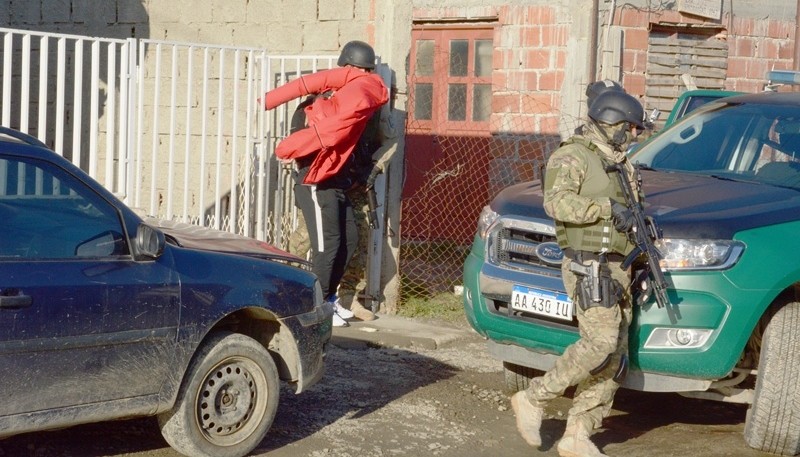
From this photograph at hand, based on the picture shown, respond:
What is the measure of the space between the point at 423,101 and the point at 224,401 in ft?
26.5

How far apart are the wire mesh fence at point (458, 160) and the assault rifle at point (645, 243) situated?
501cm

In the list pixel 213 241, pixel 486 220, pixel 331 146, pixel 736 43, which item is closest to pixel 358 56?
pixel 331 146

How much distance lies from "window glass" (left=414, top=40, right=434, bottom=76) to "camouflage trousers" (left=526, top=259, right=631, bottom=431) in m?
7.57

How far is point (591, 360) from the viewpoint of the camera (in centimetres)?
549

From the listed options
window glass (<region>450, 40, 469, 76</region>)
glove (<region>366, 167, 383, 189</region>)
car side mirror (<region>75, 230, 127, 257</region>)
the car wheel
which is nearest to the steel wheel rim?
the car wheel

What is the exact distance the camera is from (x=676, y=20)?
11.8 m

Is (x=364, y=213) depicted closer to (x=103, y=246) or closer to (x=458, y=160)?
(x=103, y=246)

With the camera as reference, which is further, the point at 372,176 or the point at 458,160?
the point at 458,160

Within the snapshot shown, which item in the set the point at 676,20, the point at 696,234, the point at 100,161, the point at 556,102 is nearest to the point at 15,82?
the point at 100,161

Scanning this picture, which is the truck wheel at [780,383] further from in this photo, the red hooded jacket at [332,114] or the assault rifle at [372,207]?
the assault rifle at [372,207]

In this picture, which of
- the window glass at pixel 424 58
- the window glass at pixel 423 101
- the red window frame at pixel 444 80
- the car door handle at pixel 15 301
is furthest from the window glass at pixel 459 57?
the car door handle at pixel 15 301

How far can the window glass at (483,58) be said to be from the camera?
1252 cm

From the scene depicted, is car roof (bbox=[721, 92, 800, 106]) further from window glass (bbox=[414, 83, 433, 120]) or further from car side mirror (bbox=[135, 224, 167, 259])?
window glass (bbox=[414, 83, 433, 120])

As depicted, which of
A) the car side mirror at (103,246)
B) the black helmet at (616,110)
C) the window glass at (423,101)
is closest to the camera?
the car side mirror at (103,246)
